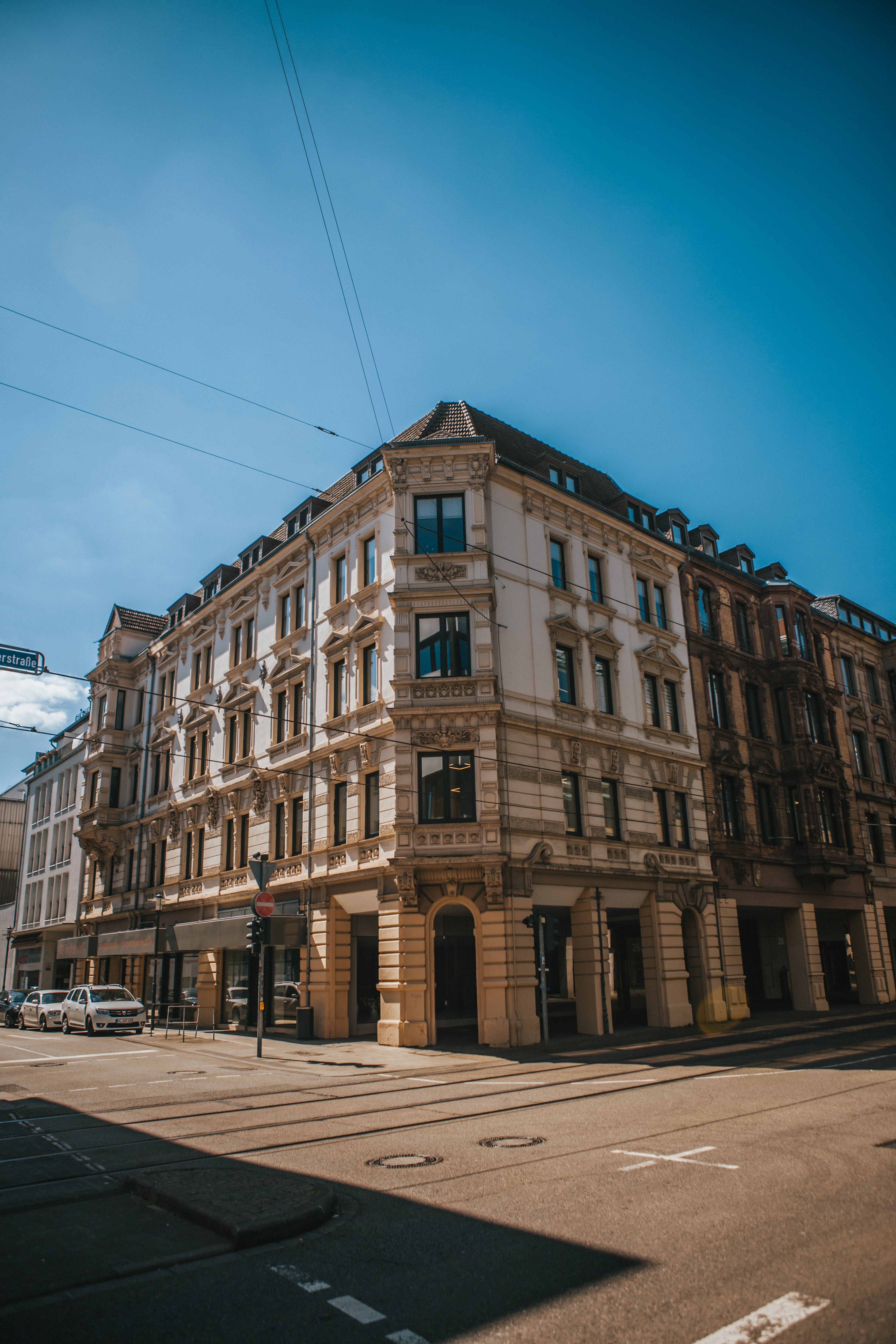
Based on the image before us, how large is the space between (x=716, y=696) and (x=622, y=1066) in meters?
18.0

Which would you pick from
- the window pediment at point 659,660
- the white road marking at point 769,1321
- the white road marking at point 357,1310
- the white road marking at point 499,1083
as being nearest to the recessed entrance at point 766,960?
the window pediment at point 659,660

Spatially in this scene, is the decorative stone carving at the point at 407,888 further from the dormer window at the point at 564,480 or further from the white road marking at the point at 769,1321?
the white road marking at the point at 769,1321

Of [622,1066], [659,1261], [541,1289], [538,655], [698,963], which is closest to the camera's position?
[541,1289]

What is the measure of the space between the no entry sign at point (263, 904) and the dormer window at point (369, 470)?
43.9 feet

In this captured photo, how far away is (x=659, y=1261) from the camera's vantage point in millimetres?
5410

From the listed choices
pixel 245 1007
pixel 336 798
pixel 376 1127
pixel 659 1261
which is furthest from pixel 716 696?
pixel 659 1261

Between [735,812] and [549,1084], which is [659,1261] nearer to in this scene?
[549,1084]

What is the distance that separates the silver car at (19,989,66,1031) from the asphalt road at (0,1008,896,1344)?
19.8 meters

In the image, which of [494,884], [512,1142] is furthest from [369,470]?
[512,1142]

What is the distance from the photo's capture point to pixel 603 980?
945 inches

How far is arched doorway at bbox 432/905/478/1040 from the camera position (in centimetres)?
2366

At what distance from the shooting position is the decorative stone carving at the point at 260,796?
29.8m

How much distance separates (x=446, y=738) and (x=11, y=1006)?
2585cm

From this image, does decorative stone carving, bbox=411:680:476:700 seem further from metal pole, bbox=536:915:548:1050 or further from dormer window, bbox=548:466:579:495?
dormer window, bbox=548:466:579:495
